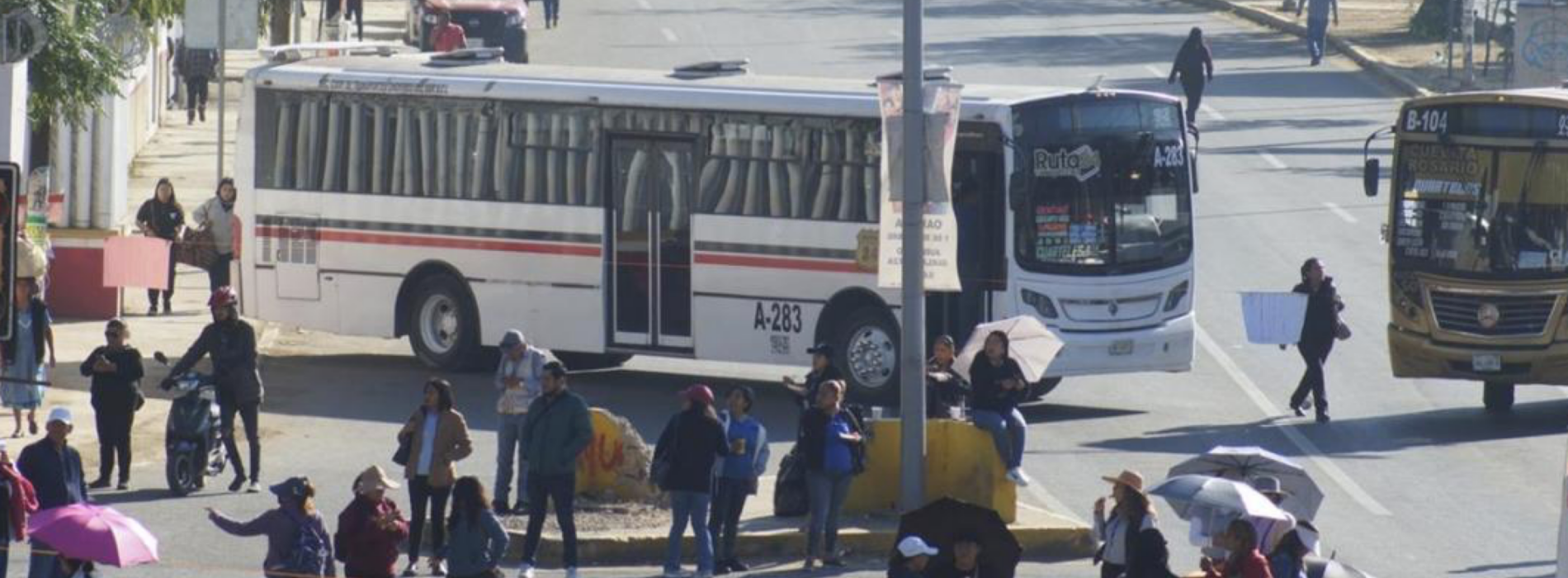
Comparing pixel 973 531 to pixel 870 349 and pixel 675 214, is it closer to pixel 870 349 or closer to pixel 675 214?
pixel 870 349

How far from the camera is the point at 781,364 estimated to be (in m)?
25.2

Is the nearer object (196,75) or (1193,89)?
(1193,89)

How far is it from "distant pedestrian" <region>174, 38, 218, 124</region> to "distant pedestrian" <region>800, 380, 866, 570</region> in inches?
1148

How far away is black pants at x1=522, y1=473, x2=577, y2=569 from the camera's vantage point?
1748 cm

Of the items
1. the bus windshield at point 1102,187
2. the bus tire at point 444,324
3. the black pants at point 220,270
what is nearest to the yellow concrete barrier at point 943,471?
the bus windshield at point 1102,187

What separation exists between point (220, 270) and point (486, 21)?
21471 millimetres

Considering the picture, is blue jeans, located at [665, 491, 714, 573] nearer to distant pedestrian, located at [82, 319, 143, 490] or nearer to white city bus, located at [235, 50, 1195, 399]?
distant pedestrian, located at [82, 319, 143, 490]

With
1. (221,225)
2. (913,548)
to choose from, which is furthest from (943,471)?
(221,225)

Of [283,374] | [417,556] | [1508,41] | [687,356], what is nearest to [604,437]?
[417,556]

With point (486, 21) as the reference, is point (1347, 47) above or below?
below

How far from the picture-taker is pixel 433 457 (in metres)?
17.5

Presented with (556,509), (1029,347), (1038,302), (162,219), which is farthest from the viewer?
(162,219)

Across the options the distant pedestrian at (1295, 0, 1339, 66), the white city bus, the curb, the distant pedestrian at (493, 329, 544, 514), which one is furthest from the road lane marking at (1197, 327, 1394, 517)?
the distant pedestrian at (1295, 0, 1339, 66)

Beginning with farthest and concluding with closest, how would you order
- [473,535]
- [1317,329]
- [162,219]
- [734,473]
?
[162,219] → [1317,329] → [734,473] → [473,535]
